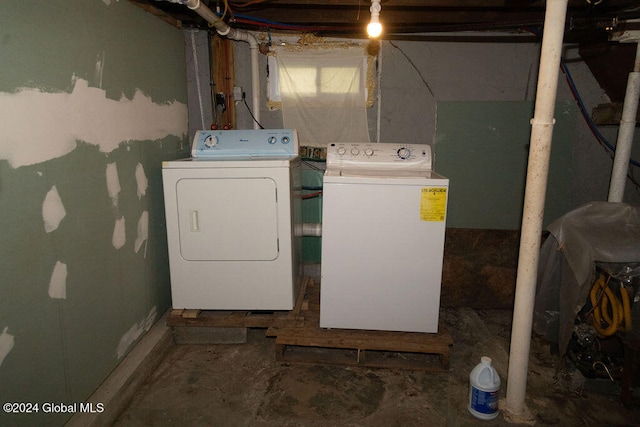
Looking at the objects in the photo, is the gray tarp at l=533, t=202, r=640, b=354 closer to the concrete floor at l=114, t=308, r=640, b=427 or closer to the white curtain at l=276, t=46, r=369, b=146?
the concrete floor at l=114, t=308, r=640, b=427

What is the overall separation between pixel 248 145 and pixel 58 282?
4.43 feet

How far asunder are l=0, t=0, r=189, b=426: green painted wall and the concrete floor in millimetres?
382

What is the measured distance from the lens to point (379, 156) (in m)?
2.47

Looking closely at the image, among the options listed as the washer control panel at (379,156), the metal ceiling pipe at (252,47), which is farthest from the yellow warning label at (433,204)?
the metal ceiling pipe at (252,47)

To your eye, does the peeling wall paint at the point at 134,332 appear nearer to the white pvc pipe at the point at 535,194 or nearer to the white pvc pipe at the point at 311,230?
the white pvc pipe at the point at 311,230

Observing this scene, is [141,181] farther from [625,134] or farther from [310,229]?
[625,134]

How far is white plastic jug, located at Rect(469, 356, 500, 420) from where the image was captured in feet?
5.48

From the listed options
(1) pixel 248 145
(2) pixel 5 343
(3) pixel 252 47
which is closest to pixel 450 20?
(3) pixel 252 47

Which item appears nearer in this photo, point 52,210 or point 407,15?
point 52,210

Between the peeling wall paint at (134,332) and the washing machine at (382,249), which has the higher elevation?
the washing machine at (382,249)

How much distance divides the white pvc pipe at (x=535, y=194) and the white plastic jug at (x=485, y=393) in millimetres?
73

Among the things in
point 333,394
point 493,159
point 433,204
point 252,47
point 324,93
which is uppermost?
point 252,47

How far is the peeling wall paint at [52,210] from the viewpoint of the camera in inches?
59.9

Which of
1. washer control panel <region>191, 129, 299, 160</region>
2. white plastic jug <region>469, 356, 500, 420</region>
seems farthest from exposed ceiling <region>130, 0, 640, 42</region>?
white plastic jug <region>469, 356, 500, 420</region>
